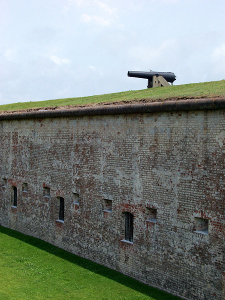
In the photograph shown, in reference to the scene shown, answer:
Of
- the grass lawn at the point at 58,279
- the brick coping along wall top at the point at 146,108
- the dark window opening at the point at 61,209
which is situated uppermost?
the brick coping along wall top at the point at 146,108

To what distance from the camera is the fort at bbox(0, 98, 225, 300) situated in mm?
8914

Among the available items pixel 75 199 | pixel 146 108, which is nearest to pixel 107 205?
pixel 75 199

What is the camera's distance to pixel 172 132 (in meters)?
9.64

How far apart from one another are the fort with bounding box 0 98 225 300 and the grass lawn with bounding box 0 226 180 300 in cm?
35

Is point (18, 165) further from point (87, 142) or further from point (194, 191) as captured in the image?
point (194, 191)

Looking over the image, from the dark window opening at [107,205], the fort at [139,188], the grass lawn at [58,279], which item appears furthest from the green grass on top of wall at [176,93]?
the grass lawn at [58,279]

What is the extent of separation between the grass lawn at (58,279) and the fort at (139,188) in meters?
0.35

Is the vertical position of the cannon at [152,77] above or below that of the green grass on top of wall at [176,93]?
above

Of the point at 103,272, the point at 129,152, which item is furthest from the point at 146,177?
the point at 103,272

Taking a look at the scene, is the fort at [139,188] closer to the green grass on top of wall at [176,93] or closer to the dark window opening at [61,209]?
the dark window opening at [61,209]

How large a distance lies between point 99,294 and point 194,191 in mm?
3352

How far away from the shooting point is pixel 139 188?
10.5m

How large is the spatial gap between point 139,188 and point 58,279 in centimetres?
324

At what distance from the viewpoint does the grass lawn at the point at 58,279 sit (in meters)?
9.88
